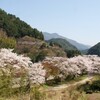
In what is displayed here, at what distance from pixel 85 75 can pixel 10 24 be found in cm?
4886

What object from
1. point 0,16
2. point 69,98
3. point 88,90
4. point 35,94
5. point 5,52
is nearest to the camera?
point 35,94

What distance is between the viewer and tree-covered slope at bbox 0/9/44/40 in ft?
292

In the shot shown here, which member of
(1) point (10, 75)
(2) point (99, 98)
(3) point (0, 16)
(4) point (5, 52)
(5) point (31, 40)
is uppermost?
(3) point (0, 16)

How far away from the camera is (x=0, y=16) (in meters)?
89.9

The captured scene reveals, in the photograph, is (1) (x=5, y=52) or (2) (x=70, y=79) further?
(2) (x=70, y=79)

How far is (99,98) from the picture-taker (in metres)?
25.6

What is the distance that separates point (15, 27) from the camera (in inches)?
3583

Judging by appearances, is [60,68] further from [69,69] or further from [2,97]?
[2,97]

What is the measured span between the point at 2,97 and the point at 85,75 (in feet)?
101

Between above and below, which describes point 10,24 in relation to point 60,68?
above

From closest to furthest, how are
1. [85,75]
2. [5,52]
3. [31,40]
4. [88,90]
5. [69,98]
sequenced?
[69,98]
[5,52]
[88,90]
[85,75]
[31,40]

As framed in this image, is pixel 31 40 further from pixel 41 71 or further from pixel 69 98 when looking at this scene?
pixel 69 98

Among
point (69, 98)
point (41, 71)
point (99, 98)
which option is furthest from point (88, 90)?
point (69, 98)

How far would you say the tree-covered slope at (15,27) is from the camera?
292ft
